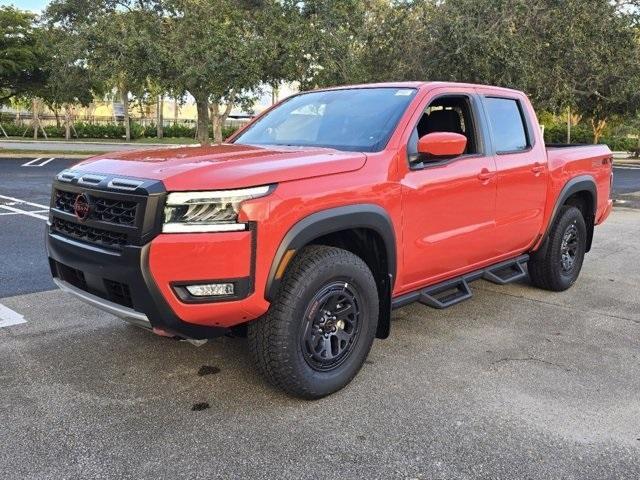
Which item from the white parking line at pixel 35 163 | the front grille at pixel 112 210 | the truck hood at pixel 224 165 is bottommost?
the white parking line at pixel 35 163

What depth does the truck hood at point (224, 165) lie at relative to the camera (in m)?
3.04

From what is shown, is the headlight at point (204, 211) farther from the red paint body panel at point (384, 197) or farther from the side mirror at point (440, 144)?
the side mirror at point (440, 144)

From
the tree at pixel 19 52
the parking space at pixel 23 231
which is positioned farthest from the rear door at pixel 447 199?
the tree at pixel 19 52

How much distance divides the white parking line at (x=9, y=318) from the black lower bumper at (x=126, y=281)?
1575mm

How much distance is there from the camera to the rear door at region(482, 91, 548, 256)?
4793 mm

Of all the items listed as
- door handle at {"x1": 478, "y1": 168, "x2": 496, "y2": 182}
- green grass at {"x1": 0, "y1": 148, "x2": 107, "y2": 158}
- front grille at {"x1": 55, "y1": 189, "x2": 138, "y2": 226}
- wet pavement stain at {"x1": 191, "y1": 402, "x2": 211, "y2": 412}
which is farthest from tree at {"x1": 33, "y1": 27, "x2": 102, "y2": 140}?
wet pavement stain at {"x1": 191, "y1": 402, "x2": 211, "y2": 412}

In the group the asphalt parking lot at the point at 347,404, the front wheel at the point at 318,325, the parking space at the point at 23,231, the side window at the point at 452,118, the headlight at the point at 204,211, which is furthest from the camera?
the parking space at the point at 23,231

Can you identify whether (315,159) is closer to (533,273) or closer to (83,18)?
(533,273)

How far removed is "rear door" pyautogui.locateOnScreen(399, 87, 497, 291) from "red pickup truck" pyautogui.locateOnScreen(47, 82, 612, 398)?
1 centimetres

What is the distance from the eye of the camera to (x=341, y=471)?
2840 mm

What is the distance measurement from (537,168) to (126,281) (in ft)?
11.8

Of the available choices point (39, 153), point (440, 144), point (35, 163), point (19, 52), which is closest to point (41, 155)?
point (39, 153)

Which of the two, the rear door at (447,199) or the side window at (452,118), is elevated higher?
the side window at (452,118)

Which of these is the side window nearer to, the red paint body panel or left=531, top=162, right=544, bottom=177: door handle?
the red paint body panel
